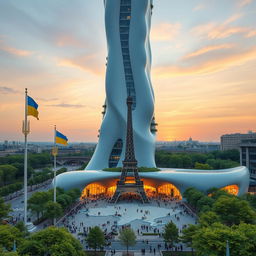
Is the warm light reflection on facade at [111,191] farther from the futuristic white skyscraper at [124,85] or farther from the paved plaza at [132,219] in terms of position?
the futuristic white skyscraper at [124,85]

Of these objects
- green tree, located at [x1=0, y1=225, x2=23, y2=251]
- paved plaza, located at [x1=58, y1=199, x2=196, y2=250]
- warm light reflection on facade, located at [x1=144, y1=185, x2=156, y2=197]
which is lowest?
paved plaza, located at [x1=58, y1=199, x2=196, y2=250]

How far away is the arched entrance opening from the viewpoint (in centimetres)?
5792

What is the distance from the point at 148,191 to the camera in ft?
207

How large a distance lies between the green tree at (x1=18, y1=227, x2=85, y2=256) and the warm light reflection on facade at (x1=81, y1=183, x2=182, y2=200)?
4065cm

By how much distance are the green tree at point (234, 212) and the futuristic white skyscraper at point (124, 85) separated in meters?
41.1

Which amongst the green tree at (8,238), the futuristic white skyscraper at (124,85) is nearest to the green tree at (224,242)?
the green tree at (8,238)

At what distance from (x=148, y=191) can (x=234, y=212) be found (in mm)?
34996

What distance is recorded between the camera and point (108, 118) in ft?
239

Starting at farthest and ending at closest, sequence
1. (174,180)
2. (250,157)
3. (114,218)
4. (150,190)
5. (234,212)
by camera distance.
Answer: (250,157) → (150,190) → (174,180) → (114,218) → (234,212)

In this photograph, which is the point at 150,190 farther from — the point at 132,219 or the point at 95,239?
the point at 95,239

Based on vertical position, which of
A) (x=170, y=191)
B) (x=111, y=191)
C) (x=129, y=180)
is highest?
(x=129, y=180)

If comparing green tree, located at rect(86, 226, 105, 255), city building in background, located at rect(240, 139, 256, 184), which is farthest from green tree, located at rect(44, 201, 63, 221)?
city building in background, located at rect(240, 139, 256, 184)

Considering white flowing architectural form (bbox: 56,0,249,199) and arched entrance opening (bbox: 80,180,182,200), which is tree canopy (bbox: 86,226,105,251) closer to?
arched entrance opening (bbox: 80,180,182,200)

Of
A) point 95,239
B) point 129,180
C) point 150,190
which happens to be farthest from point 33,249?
point 150,190
